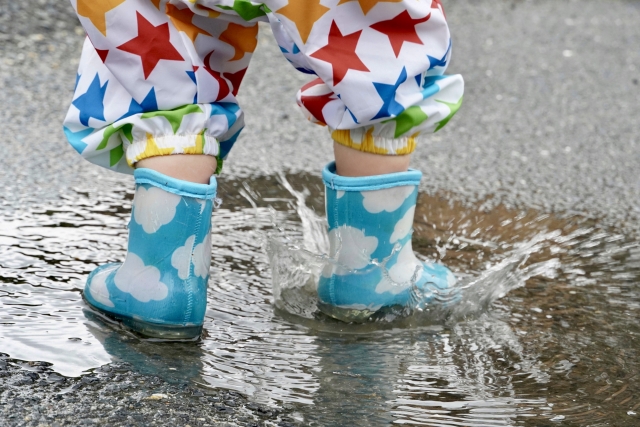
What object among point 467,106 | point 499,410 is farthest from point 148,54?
point 467,106

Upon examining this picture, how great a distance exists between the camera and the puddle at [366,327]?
134cm

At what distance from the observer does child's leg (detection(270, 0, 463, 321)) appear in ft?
4.60

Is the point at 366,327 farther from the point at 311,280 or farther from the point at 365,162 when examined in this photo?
the point at 365,162

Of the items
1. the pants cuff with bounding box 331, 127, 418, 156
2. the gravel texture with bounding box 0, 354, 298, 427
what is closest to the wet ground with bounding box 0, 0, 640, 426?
the gravel texture with bounding box 0, 354, 298, 427

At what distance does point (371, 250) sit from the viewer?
159cm

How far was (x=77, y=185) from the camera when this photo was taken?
2188 millimetres

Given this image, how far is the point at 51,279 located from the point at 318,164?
1.07 m

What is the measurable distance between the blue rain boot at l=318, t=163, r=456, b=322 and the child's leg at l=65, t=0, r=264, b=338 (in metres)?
0.24

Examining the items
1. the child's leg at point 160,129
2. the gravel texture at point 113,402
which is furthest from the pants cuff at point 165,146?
the gravel texture at point 113,402

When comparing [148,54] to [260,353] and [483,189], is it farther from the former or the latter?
[483,189]

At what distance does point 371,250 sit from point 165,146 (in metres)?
0.42

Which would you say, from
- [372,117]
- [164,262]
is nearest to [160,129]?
[164,262]

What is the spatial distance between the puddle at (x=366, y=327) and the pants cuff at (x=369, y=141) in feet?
0.78

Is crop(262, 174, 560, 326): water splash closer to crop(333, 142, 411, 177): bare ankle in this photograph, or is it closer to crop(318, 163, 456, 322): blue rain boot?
crop(318, 163, 456, 322): blue rain boot
